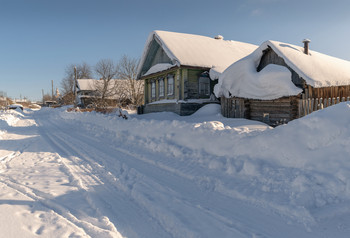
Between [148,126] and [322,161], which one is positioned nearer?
[322,161]

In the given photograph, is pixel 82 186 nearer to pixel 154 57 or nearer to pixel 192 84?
pixel 192 84

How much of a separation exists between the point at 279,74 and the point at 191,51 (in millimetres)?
7947

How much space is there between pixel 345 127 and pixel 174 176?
3655mm

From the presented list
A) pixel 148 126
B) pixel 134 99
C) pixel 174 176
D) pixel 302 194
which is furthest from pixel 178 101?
pixel 134 99

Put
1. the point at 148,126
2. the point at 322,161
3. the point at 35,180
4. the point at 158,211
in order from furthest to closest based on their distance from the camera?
the point at 148,126, the point at 35,180, the point at 322,161, the point at 158,211

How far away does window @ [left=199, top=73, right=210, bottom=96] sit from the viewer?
17.0 m

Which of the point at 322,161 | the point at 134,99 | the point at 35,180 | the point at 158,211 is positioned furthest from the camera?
the point at 134,99

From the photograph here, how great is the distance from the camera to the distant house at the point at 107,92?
37.5 m

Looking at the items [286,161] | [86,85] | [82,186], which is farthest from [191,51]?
[86,85]

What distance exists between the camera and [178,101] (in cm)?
1628

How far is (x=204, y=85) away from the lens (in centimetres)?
1720

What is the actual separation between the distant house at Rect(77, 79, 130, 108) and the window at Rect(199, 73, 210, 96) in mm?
14868

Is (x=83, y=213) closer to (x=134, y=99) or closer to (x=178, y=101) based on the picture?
(x=178, y=101)

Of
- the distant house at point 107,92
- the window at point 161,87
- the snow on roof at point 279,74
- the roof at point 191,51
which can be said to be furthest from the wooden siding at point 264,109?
the distant house at point 107,92
